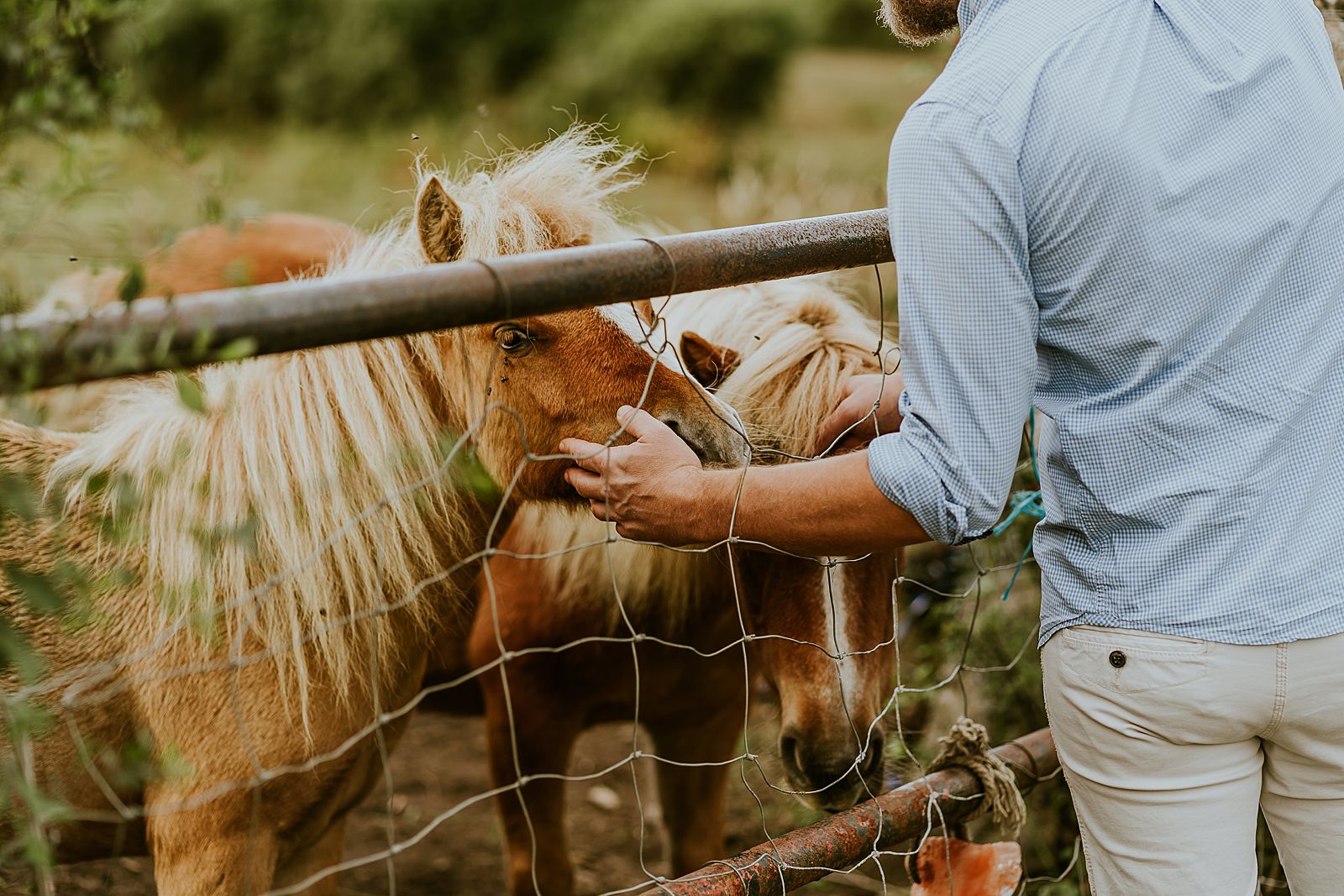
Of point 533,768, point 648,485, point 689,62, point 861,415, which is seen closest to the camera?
point 648,485

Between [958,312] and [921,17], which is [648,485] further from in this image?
[921,17]

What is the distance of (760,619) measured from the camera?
7.48 ft

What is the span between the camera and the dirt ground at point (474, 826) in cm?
347

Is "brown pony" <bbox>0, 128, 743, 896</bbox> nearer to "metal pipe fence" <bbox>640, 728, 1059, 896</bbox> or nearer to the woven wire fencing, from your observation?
the woven wire fencing

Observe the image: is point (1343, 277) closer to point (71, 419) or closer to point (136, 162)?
point (71, 419)

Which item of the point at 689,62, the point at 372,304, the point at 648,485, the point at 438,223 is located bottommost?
the point at 689,62

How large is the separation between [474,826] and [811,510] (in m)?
2.93

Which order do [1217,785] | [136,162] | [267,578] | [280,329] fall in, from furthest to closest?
[136,162] → [267,578] → [1217,785] → [280,329]

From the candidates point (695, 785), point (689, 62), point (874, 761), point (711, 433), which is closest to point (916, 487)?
point (711, 433)

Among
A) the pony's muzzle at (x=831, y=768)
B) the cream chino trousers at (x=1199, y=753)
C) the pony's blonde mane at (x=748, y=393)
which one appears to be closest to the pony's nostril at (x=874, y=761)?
the pony's muzzle at (x=831, y=768)

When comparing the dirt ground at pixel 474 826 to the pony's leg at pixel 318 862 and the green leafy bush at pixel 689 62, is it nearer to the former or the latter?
the pony's leg at pixel 318 862

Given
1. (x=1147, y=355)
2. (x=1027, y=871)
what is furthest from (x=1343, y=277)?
(x=1027, y=871)

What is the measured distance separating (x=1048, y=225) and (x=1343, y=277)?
0.43 metres

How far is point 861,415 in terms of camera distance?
6.82 ft
